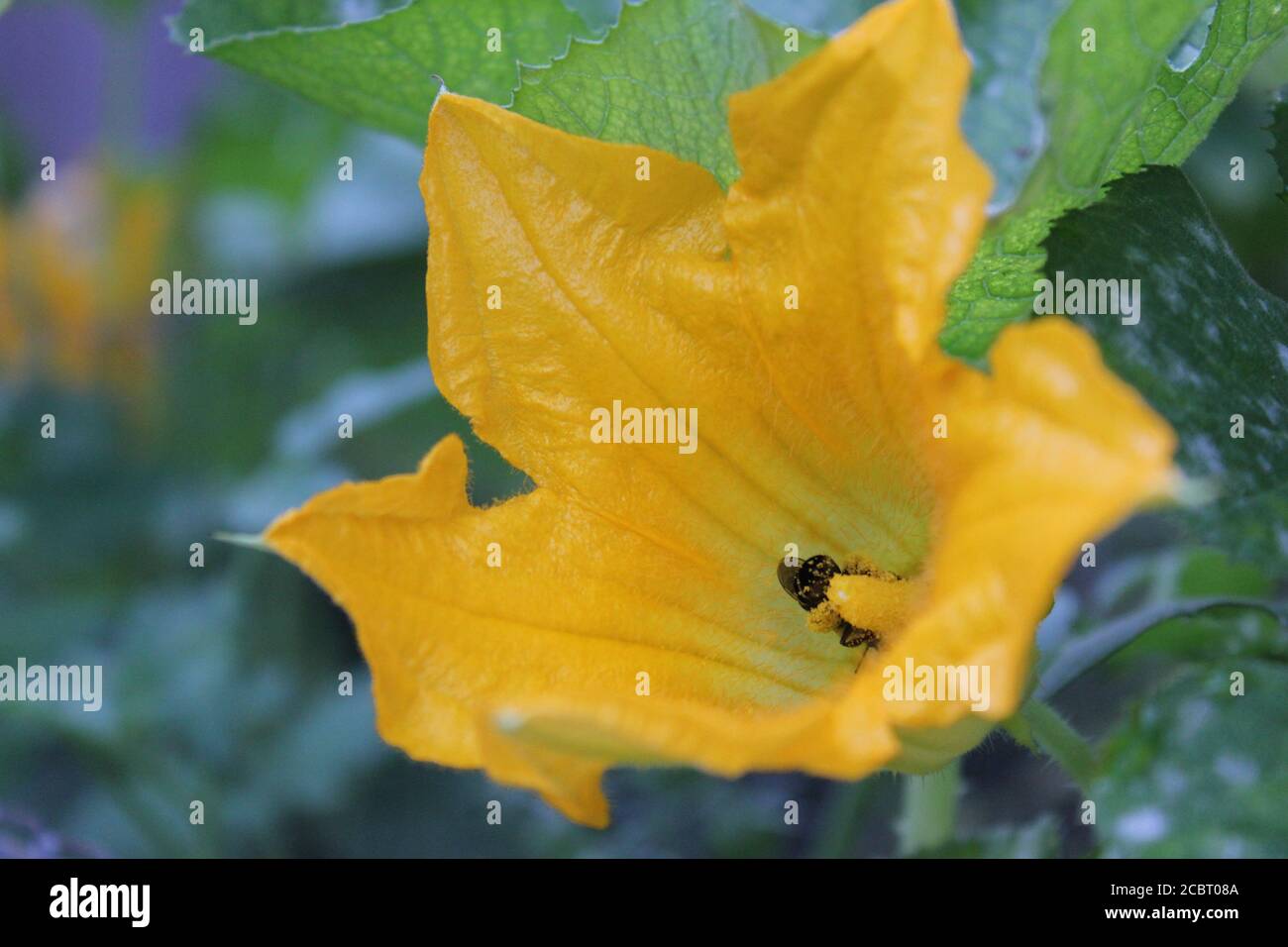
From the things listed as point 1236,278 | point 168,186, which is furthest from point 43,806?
point 1236,278

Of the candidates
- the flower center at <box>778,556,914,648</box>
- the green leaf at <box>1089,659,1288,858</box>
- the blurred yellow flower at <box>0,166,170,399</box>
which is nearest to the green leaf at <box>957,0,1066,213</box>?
the flower center at <box>778,556,914,648</box>

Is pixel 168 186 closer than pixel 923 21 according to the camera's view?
No

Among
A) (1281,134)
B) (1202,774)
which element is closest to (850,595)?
(1202,774)

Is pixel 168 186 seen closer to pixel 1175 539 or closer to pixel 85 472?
pixel 85 472

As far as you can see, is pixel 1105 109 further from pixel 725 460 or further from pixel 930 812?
pixel 930 812

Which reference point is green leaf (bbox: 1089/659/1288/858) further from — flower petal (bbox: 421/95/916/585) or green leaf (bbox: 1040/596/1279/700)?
flower petal (bbox: 421/95/916/585)

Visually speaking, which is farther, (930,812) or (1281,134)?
(930,812)
